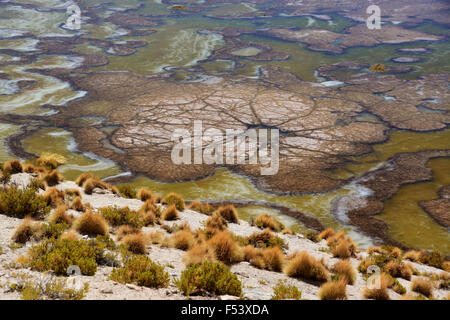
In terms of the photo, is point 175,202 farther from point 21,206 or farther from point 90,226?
point 21,206

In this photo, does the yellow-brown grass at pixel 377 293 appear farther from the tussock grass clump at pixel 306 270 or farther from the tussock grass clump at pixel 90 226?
the tussock grass clump at pixel 90 226

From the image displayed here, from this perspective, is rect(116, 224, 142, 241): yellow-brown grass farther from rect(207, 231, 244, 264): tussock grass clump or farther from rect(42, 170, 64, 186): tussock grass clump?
rect(42, 170, 64, 186): tussock grass clump

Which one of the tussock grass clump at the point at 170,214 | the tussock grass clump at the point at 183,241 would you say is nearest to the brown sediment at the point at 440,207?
the tussock grass clump at the point at 170,214

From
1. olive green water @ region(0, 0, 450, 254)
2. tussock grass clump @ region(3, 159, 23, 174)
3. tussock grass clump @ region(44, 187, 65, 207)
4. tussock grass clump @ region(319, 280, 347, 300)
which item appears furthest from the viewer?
olive green water @ region(0, 0, 450, 254)

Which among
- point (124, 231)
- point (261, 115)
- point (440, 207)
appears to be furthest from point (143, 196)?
point (261, 115)

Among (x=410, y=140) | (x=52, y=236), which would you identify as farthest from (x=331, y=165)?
(x=52, y=236)

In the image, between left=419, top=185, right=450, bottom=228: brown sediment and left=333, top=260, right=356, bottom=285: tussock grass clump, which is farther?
left=419, top=185, right=450, bottom=228: brown sediment

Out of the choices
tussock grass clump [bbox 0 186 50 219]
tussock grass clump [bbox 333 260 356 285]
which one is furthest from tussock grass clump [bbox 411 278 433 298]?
tussock grass clump [bbox 0 186 50 219]
